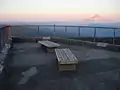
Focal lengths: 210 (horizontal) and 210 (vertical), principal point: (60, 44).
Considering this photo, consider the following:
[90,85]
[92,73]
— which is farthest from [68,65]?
[90,85]

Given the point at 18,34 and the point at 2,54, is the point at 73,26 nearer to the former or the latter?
the point at 18,34

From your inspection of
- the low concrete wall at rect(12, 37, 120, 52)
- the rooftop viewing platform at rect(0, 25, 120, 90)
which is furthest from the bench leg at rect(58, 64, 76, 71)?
the low concrete wall at rect(12, 37, 120, 52)

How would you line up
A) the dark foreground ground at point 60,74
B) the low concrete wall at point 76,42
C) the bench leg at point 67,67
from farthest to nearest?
the low concrete wall at point 76,42, the bench leg at point 67,67, the dark foreground ground at point 60,74

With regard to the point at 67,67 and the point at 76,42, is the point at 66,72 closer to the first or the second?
the point at 67,67

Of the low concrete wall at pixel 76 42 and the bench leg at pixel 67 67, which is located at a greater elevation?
the low concrete wall at pixel 76 42

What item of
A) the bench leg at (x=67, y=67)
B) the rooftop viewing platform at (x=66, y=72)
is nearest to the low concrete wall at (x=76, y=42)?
the rooftop viewing platform at (x=66, y=72)

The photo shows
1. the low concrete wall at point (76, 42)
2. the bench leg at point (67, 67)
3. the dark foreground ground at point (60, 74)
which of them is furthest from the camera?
the low concrete wall at point (76, 42)

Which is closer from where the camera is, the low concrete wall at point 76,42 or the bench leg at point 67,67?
the bench leg at point 67,67

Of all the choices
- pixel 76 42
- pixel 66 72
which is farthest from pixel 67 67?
pixel 76 42

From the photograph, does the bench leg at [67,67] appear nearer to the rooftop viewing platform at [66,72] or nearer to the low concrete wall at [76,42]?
the rooftop viewing platform at [66,72]
